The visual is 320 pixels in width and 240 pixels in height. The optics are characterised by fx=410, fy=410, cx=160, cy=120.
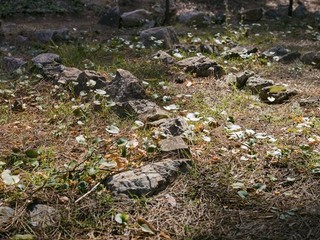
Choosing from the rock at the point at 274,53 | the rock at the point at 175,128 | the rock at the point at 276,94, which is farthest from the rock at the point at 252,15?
the rock at the point at 175,128

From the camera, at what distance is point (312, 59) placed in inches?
234

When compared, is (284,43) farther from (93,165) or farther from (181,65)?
(93,165)

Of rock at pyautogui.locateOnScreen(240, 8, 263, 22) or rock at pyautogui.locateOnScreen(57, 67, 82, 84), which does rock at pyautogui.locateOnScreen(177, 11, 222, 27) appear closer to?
rock at pyautogui.locateOnScreen(240, 8, 263, 22)

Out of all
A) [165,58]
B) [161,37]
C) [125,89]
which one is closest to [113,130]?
[125,89]

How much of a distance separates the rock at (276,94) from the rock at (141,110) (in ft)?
4.26

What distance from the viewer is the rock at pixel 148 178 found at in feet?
8.05

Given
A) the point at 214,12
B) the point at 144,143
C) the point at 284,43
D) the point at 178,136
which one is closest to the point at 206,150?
the point at 178,136

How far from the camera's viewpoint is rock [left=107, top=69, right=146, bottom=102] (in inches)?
156

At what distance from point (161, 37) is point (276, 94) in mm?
3217

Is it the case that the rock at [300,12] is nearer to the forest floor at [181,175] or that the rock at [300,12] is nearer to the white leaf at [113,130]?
the forest floor at [181,175]

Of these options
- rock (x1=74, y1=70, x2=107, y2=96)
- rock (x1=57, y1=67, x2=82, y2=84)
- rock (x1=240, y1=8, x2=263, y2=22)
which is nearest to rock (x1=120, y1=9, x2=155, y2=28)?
rock (x1=240, y1=8, x2=263, y2=22)

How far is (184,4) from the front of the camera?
1247 cm

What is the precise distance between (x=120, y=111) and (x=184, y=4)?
9.46m

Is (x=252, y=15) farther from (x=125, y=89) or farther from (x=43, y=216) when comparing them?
(x=43, y=216)
